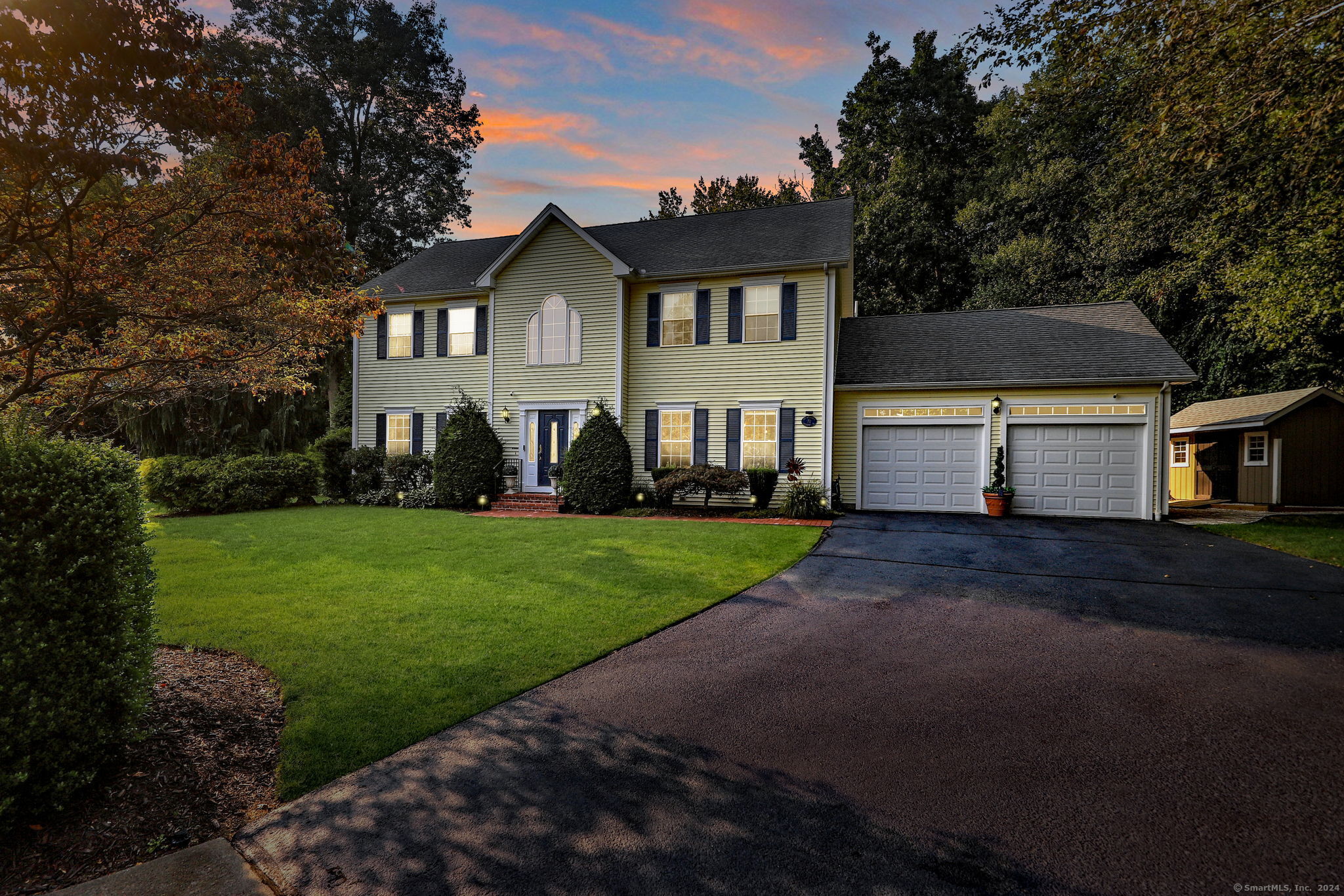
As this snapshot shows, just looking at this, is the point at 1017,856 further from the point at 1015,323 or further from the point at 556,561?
the point at 1015,323

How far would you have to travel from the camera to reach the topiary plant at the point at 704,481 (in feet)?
44.9

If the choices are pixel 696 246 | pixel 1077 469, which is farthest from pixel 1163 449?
pixel 696 246

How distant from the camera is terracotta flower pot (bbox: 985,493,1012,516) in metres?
13.3

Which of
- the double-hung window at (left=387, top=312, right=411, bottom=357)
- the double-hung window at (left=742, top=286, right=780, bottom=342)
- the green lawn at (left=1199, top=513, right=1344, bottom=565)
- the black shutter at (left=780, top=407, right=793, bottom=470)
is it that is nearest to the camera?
the green lawn at (left=1199, top=513, right=1344, bottom=565)

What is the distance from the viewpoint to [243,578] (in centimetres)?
741

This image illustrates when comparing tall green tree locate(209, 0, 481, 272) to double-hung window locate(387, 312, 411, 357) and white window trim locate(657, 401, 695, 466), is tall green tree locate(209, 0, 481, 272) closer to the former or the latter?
double-hung window locate(387, 312, 411, 357)

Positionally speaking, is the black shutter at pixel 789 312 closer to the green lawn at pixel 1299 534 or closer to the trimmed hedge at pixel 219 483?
the green lawn at pixel 1299 534

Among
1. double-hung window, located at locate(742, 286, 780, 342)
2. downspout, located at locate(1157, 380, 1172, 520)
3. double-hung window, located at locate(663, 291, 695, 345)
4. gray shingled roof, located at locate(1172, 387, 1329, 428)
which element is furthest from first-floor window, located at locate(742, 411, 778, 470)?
gray shingled roof, located at locate(1172, 387, 1329, 428)

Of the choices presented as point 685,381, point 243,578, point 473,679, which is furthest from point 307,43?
point 473,679

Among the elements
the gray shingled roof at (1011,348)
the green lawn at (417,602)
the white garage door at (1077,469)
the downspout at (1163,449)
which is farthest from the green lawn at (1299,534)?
the green lawn at (417,602)

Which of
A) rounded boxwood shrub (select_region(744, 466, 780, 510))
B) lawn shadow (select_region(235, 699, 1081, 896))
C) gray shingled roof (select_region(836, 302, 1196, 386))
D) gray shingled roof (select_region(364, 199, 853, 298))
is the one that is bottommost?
lawn shadow (select_region(235, 699, 1081, 896))

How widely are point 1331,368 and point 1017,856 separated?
27.2 m

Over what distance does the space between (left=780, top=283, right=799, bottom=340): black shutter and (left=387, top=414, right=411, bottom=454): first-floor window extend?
35.5 ft

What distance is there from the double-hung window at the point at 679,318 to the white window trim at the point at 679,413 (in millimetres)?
1546
